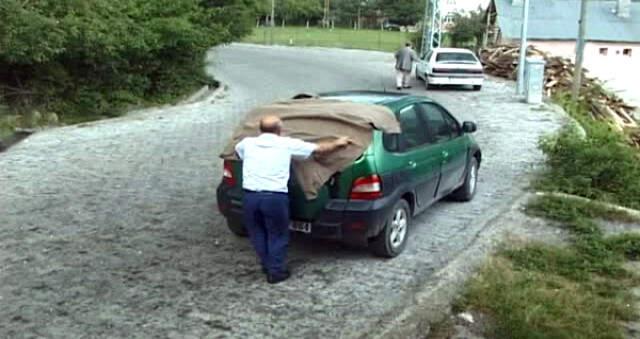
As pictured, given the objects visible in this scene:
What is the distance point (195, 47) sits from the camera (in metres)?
17.4

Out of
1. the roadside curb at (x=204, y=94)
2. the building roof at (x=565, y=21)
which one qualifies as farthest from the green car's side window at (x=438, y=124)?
the building roof at (x=565, y=21)

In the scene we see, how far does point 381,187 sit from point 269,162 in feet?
3.54

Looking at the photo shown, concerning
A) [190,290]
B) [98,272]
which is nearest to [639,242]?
[190,290]

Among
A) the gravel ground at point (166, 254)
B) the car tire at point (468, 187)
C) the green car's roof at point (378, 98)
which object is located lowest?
the gravel ground at point (166, 254)

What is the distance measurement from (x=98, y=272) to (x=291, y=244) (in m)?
1.83

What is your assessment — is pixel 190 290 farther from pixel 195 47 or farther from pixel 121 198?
pixel 195 47

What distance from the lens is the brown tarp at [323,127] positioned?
554cm

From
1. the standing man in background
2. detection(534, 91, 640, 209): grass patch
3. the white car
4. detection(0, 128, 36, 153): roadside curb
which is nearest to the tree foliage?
detection(0, 128, 36, 153): roadside curb

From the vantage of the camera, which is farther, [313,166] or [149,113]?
[149,113]

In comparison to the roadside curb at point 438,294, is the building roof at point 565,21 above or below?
above

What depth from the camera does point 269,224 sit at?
5.36 meters

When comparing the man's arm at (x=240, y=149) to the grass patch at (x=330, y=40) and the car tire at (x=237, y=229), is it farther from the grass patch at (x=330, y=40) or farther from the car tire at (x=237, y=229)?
the grass patch at (x=330, y=40)

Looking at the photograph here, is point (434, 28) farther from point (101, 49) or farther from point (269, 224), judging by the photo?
point (269, 224)

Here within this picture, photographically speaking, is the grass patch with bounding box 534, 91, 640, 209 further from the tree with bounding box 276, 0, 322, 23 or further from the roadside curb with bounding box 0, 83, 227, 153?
the tree with bounding box 276, 0, 322, 23
